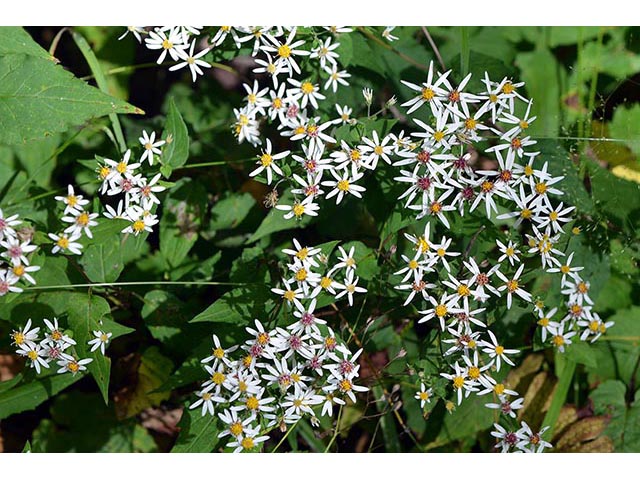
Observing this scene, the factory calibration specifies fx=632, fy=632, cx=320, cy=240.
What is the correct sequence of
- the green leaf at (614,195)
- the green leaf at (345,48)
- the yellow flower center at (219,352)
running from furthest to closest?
the green leaf at (614,195)
the green leaf at (345,48)
the yellow flower center at (219,352)

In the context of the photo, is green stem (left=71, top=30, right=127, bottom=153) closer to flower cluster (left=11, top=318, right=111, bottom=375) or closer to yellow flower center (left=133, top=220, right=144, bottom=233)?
yellow flower center (left=133, top=220, right=144, bottom=233)

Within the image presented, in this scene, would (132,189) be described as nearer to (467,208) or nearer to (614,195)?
(467,208)

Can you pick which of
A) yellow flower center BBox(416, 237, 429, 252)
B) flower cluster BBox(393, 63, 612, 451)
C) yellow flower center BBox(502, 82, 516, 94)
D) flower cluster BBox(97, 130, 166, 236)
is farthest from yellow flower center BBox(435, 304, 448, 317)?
flower cluster BBox(97, 130, 166, 236)

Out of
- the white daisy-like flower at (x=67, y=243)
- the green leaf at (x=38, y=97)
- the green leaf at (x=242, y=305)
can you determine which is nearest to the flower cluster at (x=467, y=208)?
the green leaf at (x=242, y=305)

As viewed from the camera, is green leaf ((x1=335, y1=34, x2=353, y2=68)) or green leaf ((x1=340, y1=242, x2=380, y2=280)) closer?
green leaf ((x1=340, y1=242, x2=380, y2=280))

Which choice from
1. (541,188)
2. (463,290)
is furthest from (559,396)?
(541,188)

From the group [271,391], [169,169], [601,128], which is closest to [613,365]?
[601,128]

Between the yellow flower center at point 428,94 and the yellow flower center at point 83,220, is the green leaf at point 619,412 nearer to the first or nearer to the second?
the yellow flower center at point 428,94

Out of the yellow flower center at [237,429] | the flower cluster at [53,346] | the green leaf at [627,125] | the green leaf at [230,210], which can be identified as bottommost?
the yellow flower center at [237,429]
